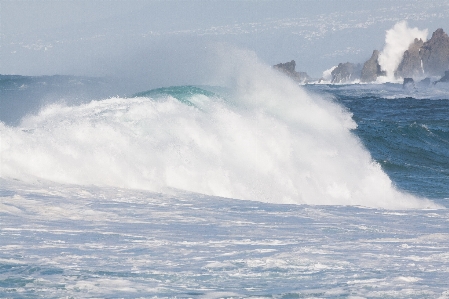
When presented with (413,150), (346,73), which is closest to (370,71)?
(346,73)

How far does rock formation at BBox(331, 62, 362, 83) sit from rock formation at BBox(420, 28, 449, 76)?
9901mm

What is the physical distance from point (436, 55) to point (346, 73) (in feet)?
48.7

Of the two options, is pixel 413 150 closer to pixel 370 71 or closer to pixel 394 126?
pixel 394 126

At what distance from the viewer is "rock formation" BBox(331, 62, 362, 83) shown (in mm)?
113812

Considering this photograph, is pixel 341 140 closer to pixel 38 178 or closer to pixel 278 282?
pixel 38 178

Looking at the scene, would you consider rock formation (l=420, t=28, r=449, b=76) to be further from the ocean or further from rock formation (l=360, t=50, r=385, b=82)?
the ocean

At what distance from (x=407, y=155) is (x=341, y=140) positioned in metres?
3.64

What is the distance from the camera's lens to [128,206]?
31.5 ft

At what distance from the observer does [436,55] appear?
104312mm

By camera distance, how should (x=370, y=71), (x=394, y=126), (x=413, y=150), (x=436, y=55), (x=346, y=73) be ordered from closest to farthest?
1. (x=413, y=150)
2. (x=394, y=126)
3. (x=436, y=55)
4. (x=370, y=71)
5. (x=346, y=73)

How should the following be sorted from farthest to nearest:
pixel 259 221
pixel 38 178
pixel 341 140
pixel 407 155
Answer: pixel 407 155 → pixel 341 140 → pixel 38 178 → pixel 259 221

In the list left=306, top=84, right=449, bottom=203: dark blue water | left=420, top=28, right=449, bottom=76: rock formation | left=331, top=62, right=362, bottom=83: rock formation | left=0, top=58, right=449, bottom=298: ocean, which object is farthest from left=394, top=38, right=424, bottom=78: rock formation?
left=0, top=58, right=449, bottom=298: ocean

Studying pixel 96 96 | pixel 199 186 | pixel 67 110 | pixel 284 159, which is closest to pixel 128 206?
pixel 199 186

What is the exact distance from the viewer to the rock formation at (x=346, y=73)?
373 ft
